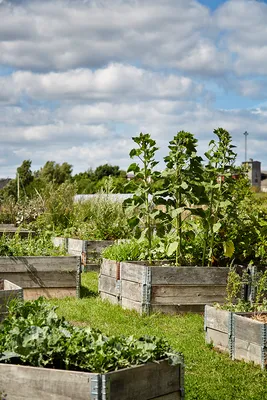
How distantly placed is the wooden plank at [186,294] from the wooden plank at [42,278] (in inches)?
64.4

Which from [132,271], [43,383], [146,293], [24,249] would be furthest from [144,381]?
[24,249]

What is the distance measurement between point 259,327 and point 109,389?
243 centimetres

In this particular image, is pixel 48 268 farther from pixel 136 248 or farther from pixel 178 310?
pixel 178 310

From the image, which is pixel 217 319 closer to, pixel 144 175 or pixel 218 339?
pixel 218 339

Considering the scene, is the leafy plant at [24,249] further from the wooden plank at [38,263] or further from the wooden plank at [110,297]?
the wooden plank at [110,297]

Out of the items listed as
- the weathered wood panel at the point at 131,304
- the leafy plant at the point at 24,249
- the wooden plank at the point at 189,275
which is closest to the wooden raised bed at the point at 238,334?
the wooden plank at the point at 189,275

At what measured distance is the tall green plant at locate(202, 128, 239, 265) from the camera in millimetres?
7945

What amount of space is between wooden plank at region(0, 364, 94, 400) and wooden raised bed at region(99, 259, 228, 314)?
399cm

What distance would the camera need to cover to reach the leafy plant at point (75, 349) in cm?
377

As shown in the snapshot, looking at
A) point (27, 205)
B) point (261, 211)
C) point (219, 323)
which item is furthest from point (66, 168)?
point (219, 323)

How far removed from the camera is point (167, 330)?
7.04 m

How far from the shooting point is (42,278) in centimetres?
881

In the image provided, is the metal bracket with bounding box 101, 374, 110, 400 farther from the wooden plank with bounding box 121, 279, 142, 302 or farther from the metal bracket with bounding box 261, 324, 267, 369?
the wooden plank with bounding box 121, 279, 142, 302

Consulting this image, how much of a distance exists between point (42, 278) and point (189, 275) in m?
2.21
